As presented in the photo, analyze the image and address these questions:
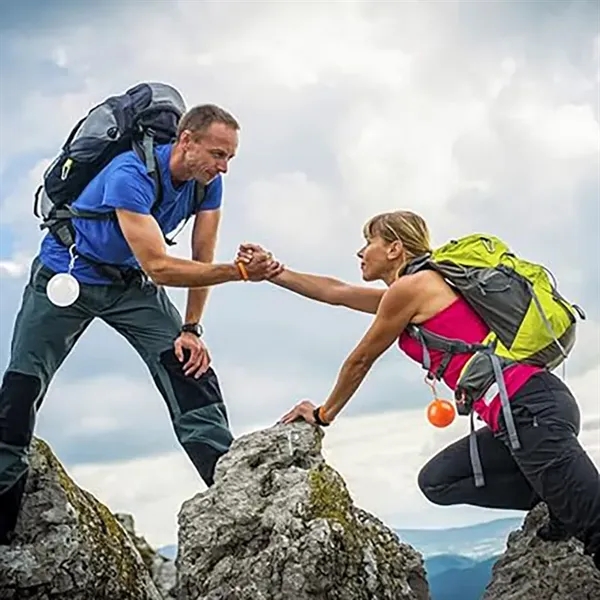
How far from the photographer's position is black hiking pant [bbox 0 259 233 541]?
428 inches

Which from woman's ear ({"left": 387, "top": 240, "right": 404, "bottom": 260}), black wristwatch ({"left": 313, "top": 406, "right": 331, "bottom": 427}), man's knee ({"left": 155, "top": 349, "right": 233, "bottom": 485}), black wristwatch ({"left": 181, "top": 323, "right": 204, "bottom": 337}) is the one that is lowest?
black wristwatch ({"left": 313, "top": 406, "right": 331, "bottom": 427})

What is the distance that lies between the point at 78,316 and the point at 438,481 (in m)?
3.71

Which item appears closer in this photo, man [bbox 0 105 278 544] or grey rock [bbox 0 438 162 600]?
grey rock [bbox 0 438 162 600]

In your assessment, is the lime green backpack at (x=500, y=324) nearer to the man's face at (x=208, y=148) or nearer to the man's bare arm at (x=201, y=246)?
the man's face at (x=208, y=148)

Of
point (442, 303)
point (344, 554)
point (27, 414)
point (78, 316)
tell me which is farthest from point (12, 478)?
point (442, 303)

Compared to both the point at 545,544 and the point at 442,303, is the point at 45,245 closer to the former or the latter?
the point at 442,303

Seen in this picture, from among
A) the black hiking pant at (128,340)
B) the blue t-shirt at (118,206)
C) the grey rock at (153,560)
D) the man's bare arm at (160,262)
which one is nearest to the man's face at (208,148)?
the blue t-shirt at (118,206)

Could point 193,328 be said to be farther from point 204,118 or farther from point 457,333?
point 457,333

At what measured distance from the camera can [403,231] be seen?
8.93m

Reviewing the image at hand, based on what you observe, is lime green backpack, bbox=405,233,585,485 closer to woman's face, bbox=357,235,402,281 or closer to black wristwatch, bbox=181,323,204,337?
woman's face, bbox=357,235,402,281

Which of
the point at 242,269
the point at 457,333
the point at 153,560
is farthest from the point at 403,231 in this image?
the point at 153,560

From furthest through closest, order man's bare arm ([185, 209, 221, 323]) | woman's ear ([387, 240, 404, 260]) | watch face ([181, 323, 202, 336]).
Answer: man's bare arm ([185, 209, 221, 323]) < watch face ([181, 323, 202, 336]) < woman's ear ([387, 240, 404, 260])

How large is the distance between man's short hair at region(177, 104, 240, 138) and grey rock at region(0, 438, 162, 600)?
3.18 m

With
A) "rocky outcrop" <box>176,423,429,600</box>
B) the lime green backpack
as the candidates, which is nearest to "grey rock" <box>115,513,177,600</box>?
"rocky outcrop" <box>176,423,429,600</box>
